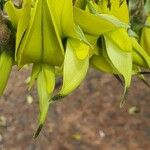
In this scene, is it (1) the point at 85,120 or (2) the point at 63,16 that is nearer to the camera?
(2) the point at 63,16

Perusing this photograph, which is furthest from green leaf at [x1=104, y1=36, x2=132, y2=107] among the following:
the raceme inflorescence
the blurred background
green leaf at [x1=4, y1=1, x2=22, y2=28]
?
the blurred background

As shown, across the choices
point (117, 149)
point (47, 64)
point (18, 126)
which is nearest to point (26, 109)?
point (18, 126)

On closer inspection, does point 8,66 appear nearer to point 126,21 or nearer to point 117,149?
point 126,21

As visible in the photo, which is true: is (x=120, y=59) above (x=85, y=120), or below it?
above

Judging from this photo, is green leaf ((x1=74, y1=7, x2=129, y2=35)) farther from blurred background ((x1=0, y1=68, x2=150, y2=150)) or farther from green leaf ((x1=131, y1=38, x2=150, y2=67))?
blurred background ((x1=0, y1=68, x2=150, y2=150))

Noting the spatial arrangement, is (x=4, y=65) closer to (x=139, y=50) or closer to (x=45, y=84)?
(x=45, y=84)

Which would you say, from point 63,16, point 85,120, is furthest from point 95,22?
point 85,120

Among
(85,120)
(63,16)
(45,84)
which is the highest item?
(63,16)

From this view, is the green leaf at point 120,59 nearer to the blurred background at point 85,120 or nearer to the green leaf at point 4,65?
the green leaf at point 4,65

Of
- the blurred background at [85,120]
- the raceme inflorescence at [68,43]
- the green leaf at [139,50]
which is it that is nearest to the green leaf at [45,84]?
the raceme inflorescence at [68,43]
